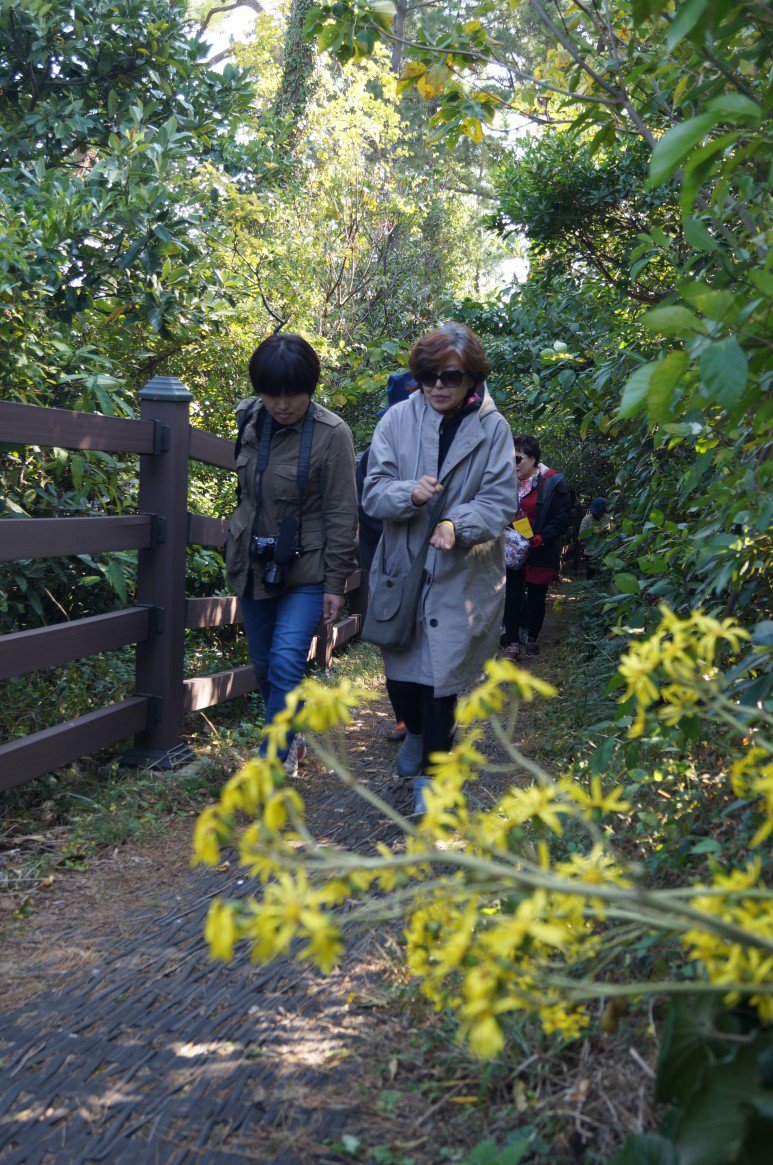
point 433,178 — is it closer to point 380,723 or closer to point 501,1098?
point 380,723

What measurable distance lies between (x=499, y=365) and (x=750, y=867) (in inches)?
277

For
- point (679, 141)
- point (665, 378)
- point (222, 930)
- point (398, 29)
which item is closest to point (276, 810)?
point (222, 930)

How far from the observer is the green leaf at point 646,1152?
154 centimetres

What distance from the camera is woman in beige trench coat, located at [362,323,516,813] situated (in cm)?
394

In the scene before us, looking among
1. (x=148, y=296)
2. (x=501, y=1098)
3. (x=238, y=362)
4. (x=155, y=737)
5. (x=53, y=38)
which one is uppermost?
(x=53, y=38)

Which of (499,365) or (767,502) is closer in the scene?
(767,502)

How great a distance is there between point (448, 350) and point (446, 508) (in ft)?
1.96

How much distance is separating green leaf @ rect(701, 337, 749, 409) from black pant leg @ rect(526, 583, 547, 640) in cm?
675

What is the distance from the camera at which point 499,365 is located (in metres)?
8.14

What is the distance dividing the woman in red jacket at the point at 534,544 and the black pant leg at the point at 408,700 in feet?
12.5

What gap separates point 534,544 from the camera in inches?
324

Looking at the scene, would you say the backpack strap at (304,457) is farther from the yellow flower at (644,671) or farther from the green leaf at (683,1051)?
the green leaf at (683,1051)

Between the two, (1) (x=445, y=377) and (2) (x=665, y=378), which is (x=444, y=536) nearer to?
(1) (x=445, y=377)

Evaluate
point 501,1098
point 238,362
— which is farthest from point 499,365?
point 501,1098
